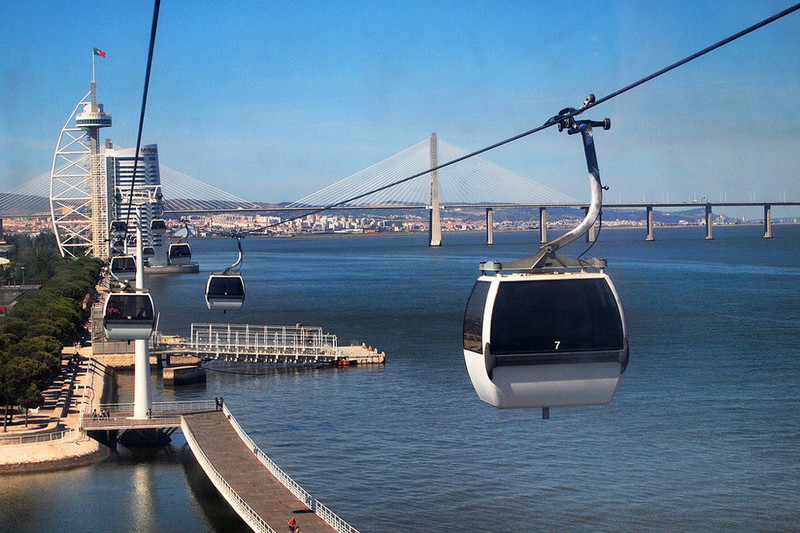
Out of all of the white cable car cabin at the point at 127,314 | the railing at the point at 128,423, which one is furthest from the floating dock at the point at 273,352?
the white cable car cabin at the point at 127,314

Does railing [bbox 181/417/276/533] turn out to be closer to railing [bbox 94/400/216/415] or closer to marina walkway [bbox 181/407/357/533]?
marina walkway [bbox 181/407/357/533]

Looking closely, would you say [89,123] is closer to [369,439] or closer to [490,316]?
[369,439]

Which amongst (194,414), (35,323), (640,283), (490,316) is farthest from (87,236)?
(490,316)

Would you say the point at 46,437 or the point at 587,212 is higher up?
the point at 587,212

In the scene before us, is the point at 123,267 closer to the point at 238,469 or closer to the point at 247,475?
the point at 238,469

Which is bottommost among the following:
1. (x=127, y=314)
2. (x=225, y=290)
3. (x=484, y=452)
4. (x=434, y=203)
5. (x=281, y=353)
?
(x=484, y=452)

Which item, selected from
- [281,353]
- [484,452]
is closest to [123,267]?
[281,353]

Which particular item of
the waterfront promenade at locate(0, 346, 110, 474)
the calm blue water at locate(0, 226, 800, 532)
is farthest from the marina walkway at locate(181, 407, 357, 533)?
the waterfront promenade at locate(0, 346, 110, 474)
